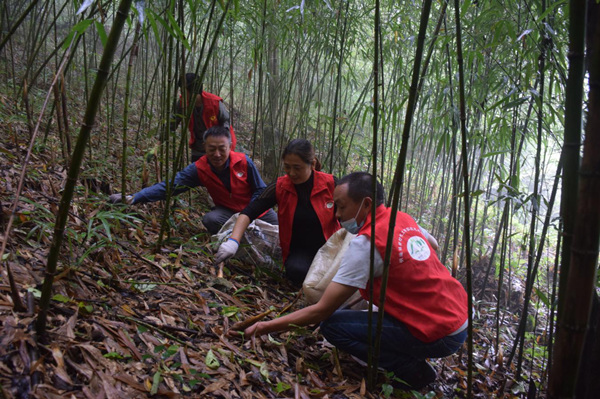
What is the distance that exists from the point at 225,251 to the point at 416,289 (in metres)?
1.03

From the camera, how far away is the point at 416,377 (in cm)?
185

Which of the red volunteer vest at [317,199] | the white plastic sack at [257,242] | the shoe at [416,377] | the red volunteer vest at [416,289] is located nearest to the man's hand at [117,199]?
the white plastic sack at [257,242]

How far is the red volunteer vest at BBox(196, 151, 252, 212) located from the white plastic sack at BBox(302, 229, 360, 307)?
3.06ft

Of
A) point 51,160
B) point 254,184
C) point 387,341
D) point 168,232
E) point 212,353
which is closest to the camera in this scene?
point 212,353

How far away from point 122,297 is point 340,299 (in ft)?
2.72

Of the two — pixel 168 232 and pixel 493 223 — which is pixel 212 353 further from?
pixel 493 223

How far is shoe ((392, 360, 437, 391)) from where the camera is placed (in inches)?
72.4

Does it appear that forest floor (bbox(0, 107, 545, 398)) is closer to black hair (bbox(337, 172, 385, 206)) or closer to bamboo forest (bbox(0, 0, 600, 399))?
bamboo forest (bbox(0, 0, 600, 399))

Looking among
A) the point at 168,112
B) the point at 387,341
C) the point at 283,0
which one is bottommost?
the point at 387,341

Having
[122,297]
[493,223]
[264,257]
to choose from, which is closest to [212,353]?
[122,297]

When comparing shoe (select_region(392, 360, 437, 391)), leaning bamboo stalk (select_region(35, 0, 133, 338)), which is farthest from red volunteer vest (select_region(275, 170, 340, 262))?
leaning bamboo stalk (select_region(35, 0, 133, 338))

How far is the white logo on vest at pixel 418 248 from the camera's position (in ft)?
5.66

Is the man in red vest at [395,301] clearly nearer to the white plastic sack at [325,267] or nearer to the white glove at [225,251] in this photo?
the white plastic sack at [325,267]

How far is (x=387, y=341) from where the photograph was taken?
1.80 m
